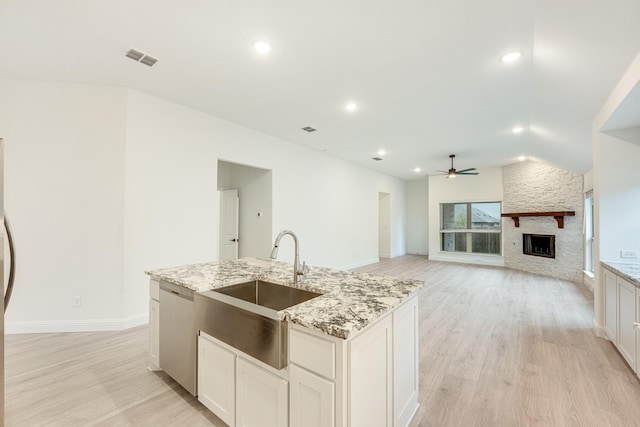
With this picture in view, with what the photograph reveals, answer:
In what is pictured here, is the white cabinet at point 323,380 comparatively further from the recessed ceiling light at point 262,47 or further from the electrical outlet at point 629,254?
the electrical outlet at point 629,254

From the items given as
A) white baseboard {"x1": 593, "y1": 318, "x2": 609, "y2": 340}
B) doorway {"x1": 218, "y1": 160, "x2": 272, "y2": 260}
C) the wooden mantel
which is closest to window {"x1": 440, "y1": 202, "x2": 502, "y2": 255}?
the wooden mantel

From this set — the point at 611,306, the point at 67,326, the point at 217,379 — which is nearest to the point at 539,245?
the point at 611,306

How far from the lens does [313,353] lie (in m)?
1.26

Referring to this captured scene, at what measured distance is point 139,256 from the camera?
3.46 m

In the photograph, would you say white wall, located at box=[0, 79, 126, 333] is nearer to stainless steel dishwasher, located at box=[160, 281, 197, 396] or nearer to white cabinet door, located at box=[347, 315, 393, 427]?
stainless steel dishwasher, located at box=[160, 281, 197, 396]

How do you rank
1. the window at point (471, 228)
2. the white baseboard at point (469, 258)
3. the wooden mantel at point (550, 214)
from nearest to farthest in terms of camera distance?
the wooden mantel at point (550, 214), the white baseboard at point (469, 258), the window at point (471, 228)

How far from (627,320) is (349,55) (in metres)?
3.56

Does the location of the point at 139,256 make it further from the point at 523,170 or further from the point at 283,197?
the point at 523,170

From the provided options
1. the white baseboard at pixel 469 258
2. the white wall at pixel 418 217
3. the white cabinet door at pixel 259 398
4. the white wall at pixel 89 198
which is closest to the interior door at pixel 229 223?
the white wall at pixel 89 198

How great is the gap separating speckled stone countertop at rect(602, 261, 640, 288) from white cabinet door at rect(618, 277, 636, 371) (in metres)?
0.08

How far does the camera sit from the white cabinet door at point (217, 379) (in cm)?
166

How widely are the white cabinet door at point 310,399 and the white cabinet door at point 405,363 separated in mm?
557

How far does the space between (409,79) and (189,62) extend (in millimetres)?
2303

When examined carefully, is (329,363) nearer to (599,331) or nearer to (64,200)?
(64,200)
